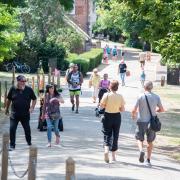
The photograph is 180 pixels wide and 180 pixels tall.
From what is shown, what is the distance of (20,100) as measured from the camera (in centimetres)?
1381

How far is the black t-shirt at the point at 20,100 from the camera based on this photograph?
1383 cm

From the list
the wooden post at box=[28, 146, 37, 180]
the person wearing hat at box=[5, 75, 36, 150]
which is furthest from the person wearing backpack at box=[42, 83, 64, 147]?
the wooden post at box=[28, 146, 37, 180]

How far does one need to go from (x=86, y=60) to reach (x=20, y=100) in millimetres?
34207

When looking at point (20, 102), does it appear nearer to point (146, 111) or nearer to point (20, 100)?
point (20, 100)

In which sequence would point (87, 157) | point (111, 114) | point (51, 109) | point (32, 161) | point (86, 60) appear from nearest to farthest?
point (32, 161) < point (111, 114) < point (87, 157) < point (51, 109) < point (86, 60)

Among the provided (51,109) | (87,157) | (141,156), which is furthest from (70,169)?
(51,109)

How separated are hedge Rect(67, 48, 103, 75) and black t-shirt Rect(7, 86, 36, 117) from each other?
1248 inches

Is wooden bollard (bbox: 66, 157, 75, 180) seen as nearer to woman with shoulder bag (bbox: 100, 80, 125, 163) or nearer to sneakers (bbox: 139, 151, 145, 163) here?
woman with shoulder bag (bbox: 100, 80, 125, 163)

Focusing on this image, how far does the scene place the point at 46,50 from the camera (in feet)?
160

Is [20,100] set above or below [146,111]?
above

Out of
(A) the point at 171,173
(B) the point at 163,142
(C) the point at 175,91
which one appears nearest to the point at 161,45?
(B) the point at 163,142

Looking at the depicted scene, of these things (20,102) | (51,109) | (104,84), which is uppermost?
(104,84)

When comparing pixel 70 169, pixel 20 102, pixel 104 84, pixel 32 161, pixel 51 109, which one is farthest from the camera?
pixel 104 84

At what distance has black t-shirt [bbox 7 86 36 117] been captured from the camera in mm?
13828
